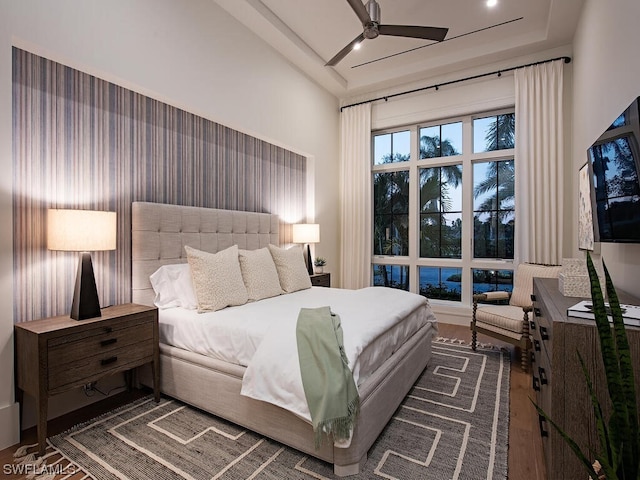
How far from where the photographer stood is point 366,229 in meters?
5.27

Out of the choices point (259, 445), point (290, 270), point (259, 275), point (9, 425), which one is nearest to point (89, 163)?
point (259, 275)

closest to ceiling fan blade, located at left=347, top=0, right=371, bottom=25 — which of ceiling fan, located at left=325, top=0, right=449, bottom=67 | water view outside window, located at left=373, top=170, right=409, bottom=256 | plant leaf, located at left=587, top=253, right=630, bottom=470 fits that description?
ceiling fan, located at left=325, top=0, right=449, bottom=67

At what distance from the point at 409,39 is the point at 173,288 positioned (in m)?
3.73

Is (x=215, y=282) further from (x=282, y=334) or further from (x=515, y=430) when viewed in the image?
(x=515, y=430)

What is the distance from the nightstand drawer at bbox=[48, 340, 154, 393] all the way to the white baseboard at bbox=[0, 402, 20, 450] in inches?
14.3

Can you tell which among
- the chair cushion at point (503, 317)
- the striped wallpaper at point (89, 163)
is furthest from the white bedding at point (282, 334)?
the chair cushion at point (503, 317)

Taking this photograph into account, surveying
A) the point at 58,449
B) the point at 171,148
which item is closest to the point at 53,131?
the point at 171,148

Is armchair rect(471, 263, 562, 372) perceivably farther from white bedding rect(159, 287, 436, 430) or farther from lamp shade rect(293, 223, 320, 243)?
lamp shade rect(293, 223, 320, 243)

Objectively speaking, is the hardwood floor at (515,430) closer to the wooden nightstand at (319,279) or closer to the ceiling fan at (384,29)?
the wooden nightstand at (319,279)

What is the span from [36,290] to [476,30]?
15.7 feet

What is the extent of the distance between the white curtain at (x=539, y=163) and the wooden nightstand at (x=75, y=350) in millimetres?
4036

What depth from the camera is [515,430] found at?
85.2 inches

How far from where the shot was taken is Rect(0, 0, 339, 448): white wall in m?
2.02

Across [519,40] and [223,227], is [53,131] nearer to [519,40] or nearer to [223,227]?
[223,227]
